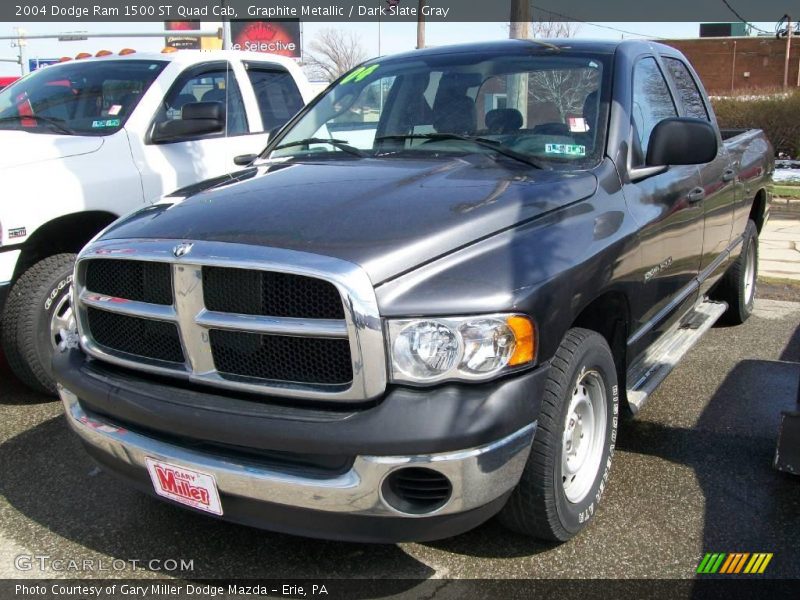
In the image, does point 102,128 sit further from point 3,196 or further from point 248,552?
point 248,552

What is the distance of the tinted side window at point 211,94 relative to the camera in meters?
5.45

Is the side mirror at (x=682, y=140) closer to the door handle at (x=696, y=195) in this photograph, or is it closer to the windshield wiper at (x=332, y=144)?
A: the door handle at (x=696, y=195)

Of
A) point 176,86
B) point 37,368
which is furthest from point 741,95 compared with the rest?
point 37,368

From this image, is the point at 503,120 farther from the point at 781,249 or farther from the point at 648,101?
the point at 781,249

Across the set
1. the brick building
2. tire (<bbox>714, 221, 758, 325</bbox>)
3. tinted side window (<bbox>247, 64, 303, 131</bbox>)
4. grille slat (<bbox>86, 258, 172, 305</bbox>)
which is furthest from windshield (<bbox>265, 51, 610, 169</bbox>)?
the brick building

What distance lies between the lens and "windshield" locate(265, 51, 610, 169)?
11.6ft

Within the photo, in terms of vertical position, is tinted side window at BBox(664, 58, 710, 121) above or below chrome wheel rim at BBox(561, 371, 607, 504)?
above

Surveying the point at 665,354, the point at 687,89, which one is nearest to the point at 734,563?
the point at 665,354

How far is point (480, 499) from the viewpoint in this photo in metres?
2.44

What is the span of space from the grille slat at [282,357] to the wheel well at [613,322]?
3.45ft

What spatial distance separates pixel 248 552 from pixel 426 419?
116cm

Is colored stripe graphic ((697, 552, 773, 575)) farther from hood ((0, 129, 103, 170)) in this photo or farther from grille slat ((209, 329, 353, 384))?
hood ((0, 129, 103, 170))

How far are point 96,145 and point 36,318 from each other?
46.0 inches
